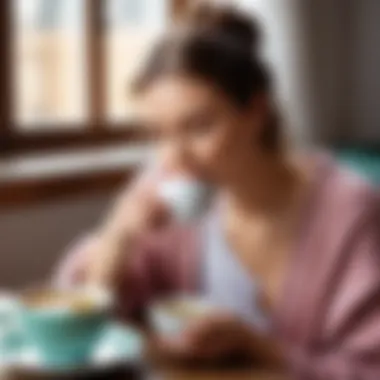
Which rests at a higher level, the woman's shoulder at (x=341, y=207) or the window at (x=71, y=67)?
the window at (x=71, y=67)

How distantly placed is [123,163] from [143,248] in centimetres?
77

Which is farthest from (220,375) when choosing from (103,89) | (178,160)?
(103,89)

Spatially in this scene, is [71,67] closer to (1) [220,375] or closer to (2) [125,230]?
(2) [125,230]

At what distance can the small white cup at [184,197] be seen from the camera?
5.05 feet

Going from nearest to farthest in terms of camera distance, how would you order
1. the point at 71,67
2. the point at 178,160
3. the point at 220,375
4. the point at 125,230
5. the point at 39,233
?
the point at 220,375 → the point at 178,160 → the point at 125,230 → the point at 39,233 → the point at 71,67

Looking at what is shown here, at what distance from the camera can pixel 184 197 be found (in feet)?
5.13

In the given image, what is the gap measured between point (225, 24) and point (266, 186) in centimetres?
22

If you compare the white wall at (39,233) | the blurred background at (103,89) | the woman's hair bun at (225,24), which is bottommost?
the white wall at (39,233)

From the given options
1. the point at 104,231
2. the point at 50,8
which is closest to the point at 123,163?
the point at 50,8

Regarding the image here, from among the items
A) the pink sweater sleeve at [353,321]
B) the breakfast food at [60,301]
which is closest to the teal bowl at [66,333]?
the breakfast food at [60,301]

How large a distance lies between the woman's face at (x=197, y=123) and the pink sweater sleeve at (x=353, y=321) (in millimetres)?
186

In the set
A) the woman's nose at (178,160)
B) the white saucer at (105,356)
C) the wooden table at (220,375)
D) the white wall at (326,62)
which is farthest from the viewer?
the white wall at (326,62)

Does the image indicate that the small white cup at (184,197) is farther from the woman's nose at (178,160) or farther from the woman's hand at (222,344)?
the woman's hand at (222,344)

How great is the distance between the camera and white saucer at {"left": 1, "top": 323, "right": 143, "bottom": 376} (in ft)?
3.45
